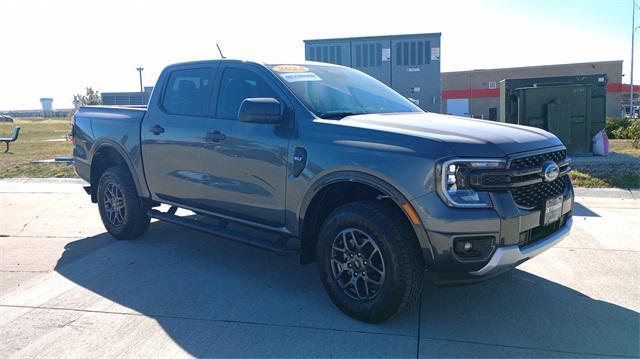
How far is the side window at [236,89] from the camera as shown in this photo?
15.6ft

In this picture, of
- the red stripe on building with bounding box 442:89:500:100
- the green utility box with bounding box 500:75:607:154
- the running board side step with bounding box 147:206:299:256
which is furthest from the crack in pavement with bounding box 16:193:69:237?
the red stripe on building with bounding box 442:89:500:100

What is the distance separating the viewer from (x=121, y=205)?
6.14 meters

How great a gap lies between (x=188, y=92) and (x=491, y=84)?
5931cm

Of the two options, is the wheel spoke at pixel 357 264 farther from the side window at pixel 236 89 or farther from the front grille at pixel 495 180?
the side window at pixel 236 89

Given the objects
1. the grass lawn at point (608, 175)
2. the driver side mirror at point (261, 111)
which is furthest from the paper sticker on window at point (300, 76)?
the grass lawn at point (608, 175)

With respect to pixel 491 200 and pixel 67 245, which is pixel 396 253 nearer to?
pixel 491 200

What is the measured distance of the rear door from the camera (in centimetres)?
517

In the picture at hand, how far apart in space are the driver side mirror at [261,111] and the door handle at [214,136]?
64 centimetres

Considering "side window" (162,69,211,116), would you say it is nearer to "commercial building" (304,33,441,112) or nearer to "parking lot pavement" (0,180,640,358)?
"parking lot pavement" (0,180,640,358)

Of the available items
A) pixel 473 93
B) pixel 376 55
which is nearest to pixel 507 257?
pixel 376 55

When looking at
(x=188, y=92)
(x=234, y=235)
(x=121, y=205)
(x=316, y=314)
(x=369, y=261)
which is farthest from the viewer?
(x=121, y=205)

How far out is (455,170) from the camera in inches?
136

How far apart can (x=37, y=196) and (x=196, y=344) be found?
6.95 metres

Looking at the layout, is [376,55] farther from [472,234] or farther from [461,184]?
[472,234]
